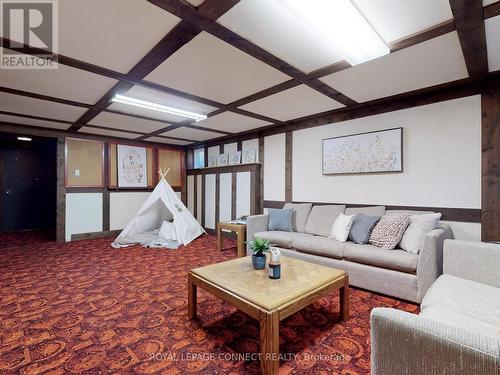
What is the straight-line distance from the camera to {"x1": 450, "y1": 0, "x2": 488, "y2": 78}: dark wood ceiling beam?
5.16 feet

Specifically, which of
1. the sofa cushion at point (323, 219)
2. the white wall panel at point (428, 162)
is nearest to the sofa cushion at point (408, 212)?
the white wall panel at point (428, 162)

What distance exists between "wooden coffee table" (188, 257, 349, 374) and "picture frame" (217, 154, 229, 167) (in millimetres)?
3616

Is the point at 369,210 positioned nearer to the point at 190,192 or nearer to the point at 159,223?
the point at 159,223

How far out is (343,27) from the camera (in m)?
1.78

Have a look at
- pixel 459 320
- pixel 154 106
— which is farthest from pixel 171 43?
pixel 459 320

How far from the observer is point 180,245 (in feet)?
16.0

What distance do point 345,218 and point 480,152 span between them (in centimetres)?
158

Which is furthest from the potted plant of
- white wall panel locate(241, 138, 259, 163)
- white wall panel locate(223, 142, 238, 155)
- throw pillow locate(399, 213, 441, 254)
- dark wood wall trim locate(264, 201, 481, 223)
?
white wall panel locate(223, 142, 238, 155)

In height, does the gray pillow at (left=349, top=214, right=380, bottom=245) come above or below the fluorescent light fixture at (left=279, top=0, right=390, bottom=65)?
below

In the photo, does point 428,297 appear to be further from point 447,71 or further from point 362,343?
point 447,71

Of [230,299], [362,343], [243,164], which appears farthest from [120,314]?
[243,164]

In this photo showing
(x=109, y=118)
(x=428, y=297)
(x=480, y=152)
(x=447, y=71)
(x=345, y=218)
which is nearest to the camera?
(x=428, y=297)

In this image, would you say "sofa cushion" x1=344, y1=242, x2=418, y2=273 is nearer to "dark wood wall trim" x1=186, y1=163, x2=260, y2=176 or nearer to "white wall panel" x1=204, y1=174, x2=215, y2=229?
"dark wood wall trim" x1=186, y1=163, x2=260, y2=176

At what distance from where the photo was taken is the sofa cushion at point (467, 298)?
1.45m
